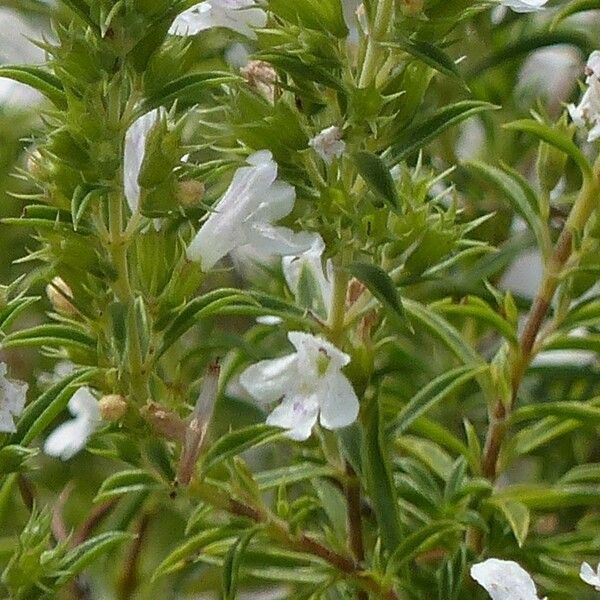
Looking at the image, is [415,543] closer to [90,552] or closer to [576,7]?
[90,552]

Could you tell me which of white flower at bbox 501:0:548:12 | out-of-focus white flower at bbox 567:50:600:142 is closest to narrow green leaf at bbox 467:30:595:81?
out-of-focus white flower at bbox 567:50:600:142

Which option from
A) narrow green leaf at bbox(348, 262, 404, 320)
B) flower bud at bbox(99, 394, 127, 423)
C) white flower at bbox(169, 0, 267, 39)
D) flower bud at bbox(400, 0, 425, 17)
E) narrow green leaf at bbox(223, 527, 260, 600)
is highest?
flower bud at bbox(400, 0, 425, 17)

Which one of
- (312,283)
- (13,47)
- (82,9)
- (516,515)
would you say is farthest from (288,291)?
(13,47)

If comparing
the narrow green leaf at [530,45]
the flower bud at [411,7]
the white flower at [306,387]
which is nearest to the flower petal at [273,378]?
the white flower at [306,387]

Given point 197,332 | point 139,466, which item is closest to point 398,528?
point 139,466

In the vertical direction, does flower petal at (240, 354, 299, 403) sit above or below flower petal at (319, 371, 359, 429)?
below

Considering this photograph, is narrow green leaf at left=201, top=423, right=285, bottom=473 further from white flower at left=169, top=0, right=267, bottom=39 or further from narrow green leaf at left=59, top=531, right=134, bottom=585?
white flower at left=169, top=0, right=267, bottom=39
